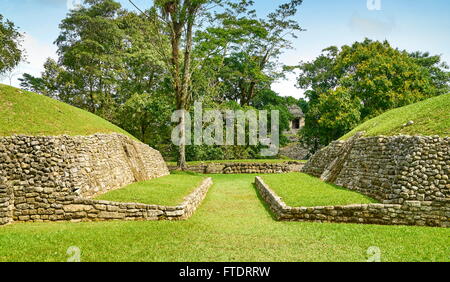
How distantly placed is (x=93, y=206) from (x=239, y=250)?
17.5 ft

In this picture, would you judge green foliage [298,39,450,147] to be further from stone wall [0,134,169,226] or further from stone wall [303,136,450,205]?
stone wall [0,134,169,226]

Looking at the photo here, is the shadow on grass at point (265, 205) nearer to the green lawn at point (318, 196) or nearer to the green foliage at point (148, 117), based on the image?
the green lawn at point (318, 196)

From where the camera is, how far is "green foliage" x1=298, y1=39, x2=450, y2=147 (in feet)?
101

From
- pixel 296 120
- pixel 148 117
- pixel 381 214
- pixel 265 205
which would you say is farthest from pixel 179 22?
pixel 296 120

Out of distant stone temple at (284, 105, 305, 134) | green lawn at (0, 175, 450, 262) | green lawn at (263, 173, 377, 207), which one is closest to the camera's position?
green lawn at (0, 175, 450, 262)

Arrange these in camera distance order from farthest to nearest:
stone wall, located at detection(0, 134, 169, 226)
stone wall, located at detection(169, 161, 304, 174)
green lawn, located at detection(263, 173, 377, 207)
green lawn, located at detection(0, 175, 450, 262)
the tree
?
stone wall, located at detection(169, 161, 304, 174) → the tree → green lawn, located at detection(263, 173, 377, 207) → stone wall, located at detection(0, 134, 169, 226) → green lawn, located at detection(0, 175, 450, 262)

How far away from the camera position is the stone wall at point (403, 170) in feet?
31.6

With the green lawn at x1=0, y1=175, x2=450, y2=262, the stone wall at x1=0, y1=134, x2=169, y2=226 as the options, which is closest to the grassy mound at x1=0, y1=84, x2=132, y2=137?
the stone wall at x1=0, y1=134, x2=169, y2=226

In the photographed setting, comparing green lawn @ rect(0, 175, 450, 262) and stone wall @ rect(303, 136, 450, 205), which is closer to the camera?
green lawn @ rect(0, 175, 450, 262)

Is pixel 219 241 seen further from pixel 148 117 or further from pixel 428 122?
pixel 148 117

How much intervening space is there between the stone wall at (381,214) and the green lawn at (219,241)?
465 mm

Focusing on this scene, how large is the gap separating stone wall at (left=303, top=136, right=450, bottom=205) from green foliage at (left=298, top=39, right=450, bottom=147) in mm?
19808
